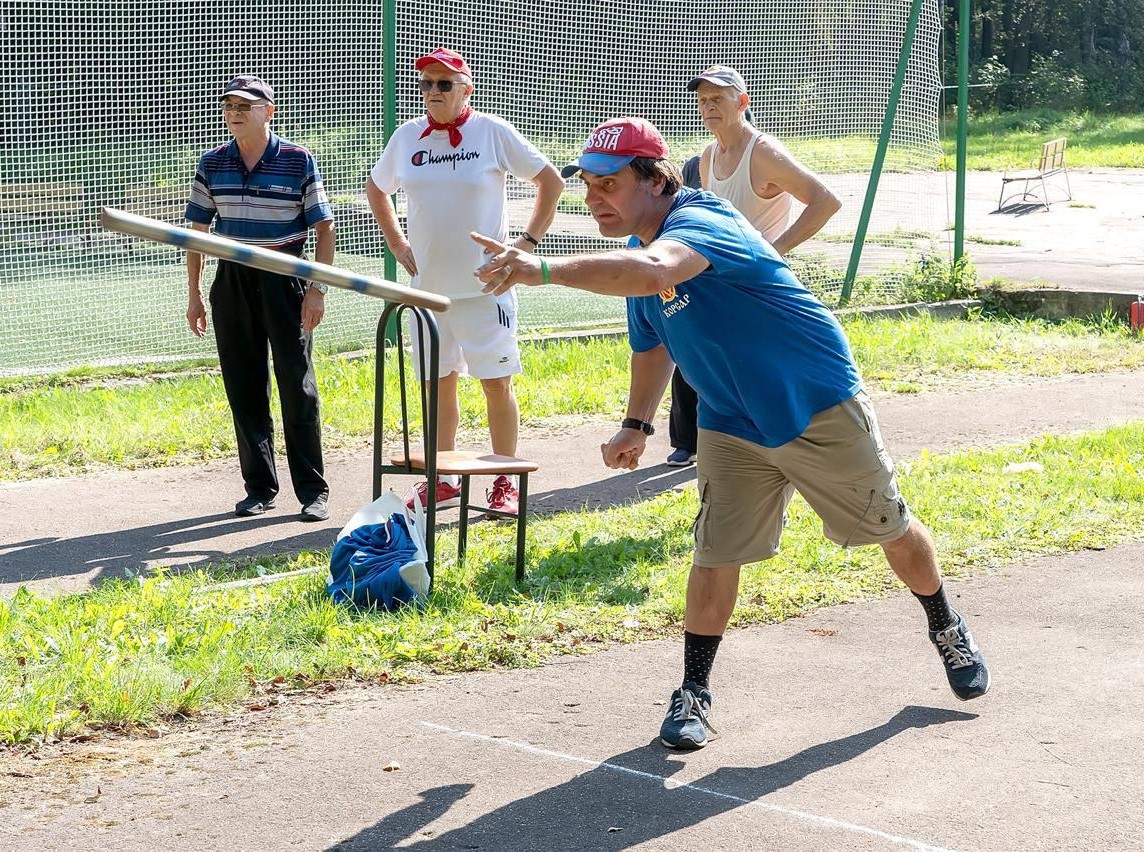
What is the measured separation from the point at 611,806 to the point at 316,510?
3.38 m

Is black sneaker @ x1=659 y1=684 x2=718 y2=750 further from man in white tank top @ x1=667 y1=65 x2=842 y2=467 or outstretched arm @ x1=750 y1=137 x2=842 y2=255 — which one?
outstretched arm @ x1=750 y1=137 x2=842 y2=255

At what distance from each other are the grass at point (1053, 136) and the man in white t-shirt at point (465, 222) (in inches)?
1007

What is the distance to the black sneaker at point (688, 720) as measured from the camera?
4.44 meters

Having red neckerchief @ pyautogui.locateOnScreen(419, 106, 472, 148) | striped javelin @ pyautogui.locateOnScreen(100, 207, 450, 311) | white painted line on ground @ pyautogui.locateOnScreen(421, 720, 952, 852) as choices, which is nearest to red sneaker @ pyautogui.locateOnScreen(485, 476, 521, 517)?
red neckerchief @ pyautogui.locateOnScreen(419, 106, 472, 148)

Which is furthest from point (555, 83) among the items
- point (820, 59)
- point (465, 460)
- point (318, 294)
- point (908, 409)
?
point (465, 460)

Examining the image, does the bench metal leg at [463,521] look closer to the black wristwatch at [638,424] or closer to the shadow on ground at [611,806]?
the black wristwatch at [638,424]

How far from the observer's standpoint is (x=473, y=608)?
5.58m

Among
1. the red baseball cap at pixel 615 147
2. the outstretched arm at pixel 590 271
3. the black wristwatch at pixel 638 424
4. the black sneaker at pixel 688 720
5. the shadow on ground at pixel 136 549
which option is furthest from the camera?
the shadow on ground at pixel 136 549

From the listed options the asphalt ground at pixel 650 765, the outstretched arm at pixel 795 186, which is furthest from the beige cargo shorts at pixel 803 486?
the outstretched arm at pixel 795 186

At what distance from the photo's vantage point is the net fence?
10.6m

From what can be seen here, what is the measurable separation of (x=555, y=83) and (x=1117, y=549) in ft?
20.7

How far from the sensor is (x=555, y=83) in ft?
37.5

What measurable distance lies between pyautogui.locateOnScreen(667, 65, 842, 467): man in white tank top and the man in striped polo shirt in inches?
73.1

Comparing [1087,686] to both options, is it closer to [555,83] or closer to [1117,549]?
[1117,549]
